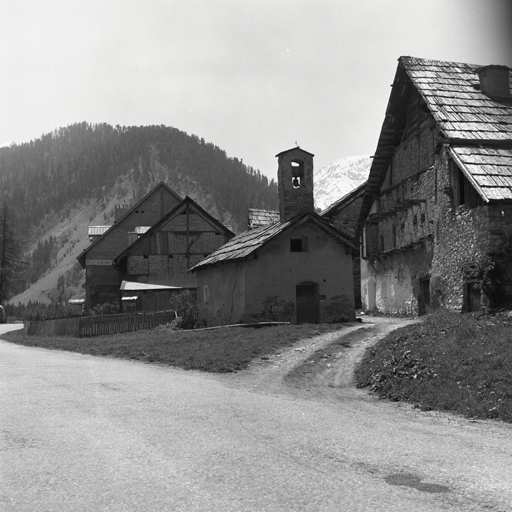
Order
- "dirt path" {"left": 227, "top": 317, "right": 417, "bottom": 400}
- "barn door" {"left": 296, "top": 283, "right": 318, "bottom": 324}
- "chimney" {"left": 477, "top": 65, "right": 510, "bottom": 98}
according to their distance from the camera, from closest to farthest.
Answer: "dirt path" {"left": 227, "top": 317, "right": 417, "bottom": 400} → "barn door" {"left": 296, "top": 283, "right": 318, "bottom": 324} → "chimney" {"left": 477, "top": 65, "right": 510, "bottom": 98}

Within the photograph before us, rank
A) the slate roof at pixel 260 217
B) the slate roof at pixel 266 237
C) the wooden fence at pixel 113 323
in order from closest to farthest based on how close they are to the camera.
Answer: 1. the slate roof at pixel 266 237
2. the wooden fence at pixel 113 323
3. the slate roof at pixel 260 217

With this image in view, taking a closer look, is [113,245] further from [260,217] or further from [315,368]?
[315,368]

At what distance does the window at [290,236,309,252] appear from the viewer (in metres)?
28.8

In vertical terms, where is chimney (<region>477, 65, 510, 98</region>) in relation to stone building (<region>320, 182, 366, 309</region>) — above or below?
above

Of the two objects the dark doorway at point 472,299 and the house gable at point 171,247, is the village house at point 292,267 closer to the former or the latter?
the dark doorway at point 472,299

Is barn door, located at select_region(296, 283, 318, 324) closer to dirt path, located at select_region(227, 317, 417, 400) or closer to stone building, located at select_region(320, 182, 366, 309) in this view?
dirt path, located at select_region(227, 317, 417, 400)

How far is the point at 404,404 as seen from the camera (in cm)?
1175

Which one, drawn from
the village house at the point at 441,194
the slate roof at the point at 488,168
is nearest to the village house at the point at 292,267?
the village house at the point at 441,194

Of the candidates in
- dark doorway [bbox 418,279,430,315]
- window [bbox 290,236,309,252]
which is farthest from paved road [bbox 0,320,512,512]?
dark doorway [bbox 418,279,430,315]

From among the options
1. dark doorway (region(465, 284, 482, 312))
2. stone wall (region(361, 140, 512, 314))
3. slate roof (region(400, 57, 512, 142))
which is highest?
slate roof (region(400, 57, 512, 142))

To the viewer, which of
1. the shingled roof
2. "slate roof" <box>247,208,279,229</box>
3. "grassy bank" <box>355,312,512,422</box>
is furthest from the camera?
"slate roof" <box>247,208,279,229</box>

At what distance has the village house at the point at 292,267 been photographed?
27859 millimetres

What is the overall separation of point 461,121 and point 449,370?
16980mm

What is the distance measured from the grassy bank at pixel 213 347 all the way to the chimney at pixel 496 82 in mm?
13077
